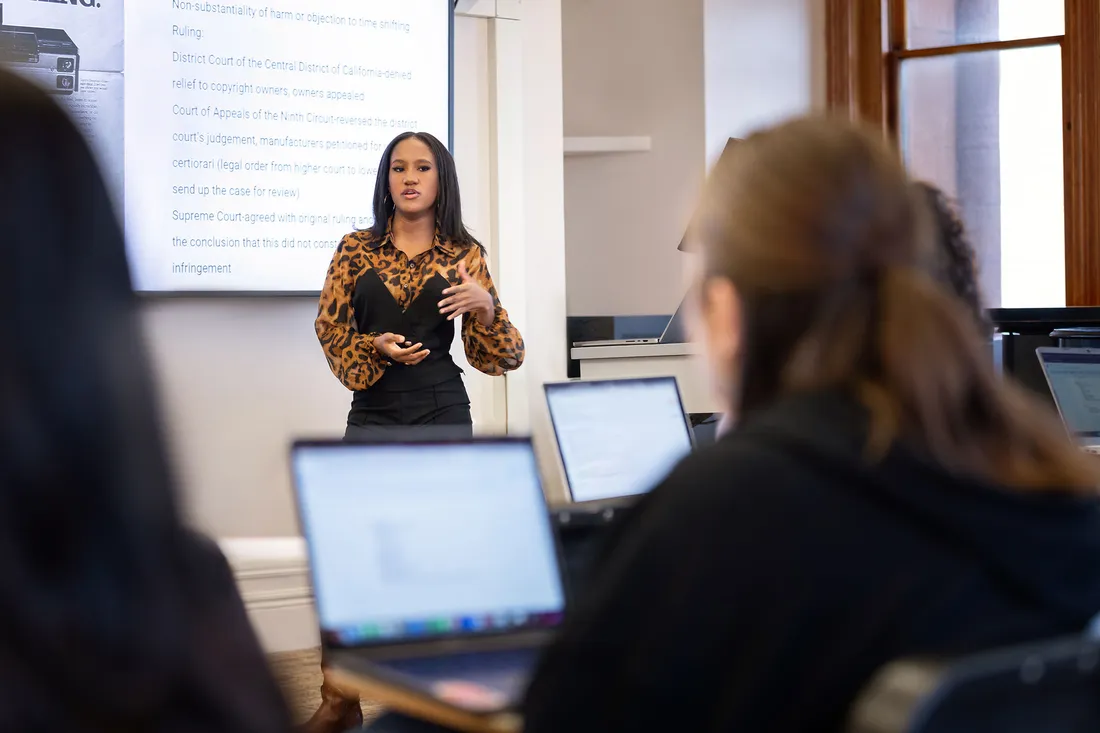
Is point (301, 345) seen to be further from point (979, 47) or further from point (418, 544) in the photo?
point (979, 47)

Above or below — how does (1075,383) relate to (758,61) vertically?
below

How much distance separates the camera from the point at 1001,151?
20.5ft

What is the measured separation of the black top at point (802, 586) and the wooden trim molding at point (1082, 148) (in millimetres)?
5513

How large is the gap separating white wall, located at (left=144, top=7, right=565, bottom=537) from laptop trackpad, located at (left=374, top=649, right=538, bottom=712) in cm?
222

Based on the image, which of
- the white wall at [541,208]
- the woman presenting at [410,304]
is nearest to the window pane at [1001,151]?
the white wall at [541,208]

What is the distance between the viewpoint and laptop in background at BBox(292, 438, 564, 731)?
1224mm

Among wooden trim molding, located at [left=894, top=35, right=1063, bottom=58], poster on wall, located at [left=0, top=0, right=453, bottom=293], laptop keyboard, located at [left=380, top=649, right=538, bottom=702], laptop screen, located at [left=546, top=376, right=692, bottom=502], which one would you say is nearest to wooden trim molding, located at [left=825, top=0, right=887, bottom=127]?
wooden trim molding, located at [left=894, top=35, right=1063, bottom=58]

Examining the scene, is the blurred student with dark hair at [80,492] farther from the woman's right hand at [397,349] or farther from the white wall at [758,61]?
the white wall at [758,61]

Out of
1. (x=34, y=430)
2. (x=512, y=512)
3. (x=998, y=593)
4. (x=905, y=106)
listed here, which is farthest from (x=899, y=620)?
(x=905, y=106)

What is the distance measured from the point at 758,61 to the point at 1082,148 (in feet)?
5.41

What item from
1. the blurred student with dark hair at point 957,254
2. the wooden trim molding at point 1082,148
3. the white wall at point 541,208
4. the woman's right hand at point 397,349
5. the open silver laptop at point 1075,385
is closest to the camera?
the blurred student with dark hair at point 957,254

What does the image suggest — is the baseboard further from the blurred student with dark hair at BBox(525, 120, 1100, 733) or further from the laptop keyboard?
the blurred student with dark hair at BBox(525, 120, 1100, 733)

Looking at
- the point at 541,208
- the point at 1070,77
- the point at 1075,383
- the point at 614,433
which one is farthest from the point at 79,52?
the point at 1070,77

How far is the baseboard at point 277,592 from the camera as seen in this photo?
Result: 11.8 feet
